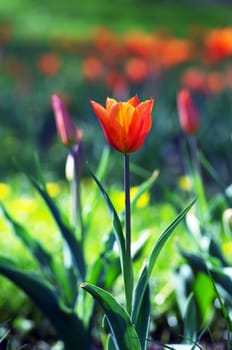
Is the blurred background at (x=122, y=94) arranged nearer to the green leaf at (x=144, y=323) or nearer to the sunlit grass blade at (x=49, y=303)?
the sunlit grass blade at (x=49, y=303)

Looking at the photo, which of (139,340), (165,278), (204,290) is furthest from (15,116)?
(139,340)

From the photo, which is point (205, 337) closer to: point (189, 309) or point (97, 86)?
point (189, 309)

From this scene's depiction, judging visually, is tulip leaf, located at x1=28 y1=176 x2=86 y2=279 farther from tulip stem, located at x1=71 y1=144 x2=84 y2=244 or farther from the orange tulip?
the orange tulip

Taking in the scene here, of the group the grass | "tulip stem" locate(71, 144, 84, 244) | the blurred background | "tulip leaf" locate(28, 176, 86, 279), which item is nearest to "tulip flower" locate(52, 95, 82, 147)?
"tulip stem" locate(71, 144, 84, 244)

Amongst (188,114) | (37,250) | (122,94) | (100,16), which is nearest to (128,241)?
(37,250)

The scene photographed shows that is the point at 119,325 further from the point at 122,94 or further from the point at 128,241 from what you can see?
the point at 122,94

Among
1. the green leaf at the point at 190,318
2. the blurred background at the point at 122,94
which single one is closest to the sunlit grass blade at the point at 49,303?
the green leaf at the point at 190,318
